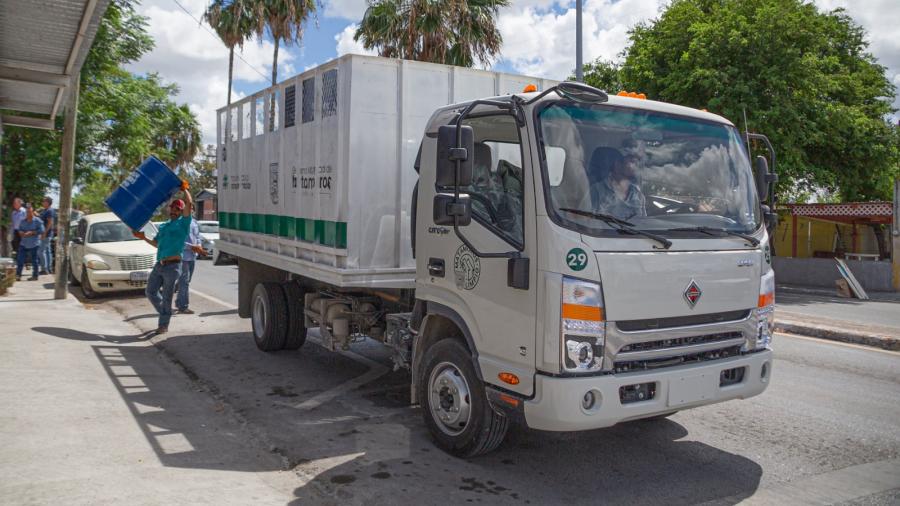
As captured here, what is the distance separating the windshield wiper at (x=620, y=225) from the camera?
4301 mm

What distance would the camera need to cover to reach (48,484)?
4270 mm

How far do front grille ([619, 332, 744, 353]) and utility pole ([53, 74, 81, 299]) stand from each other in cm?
1141

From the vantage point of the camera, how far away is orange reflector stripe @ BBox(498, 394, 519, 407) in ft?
14.3

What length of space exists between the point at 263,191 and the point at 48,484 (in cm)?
459

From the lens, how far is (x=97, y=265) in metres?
13.6

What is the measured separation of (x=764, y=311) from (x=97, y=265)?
40.3 ft

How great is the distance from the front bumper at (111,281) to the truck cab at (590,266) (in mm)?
10332

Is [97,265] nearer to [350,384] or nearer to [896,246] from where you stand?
[350,384]

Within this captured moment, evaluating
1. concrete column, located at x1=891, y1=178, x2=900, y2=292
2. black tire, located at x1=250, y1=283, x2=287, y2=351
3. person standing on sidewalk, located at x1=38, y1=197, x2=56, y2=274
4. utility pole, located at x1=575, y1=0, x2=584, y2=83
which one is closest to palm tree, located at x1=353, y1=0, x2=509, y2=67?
utility pole, located at x1=575, y1=0, x2=584, y2=83

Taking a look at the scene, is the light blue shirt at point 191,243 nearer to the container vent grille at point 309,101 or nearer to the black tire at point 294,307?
the black tire at point 294,307

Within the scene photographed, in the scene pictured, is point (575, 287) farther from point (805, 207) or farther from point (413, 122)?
point (805, 207)

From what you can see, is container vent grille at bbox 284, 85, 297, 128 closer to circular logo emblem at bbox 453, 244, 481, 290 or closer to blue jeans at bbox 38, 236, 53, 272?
circular logo emblem at bbox 453, 244, 481, 290

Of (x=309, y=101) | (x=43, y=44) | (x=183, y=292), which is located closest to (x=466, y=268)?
(x=309, y=101)

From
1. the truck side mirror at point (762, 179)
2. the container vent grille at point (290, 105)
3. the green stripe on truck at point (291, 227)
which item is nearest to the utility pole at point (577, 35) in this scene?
the green stripe on truck at point (291, 227)
